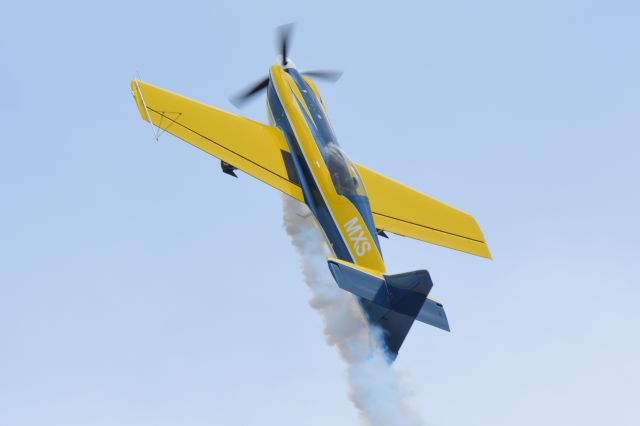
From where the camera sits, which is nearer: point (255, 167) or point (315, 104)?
point (255, 167)

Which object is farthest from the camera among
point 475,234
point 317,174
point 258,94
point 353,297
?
point 258,94

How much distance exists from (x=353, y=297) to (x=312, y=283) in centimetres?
157

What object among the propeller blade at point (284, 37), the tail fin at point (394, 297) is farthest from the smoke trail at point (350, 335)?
the propeller blade at point (284, 37)

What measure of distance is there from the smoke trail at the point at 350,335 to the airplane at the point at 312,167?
564 mm

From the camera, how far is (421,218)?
80.8 feet

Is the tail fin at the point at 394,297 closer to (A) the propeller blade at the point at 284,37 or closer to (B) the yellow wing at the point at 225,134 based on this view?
(B) the yellow wing at the point at 225,134

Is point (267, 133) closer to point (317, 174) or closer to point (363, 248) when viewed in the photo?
point (317, 174)

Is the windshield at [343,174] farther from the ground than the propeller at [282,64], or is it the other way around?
the propeller at [282,64]

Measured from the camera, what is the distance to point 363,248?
2097 centimetres

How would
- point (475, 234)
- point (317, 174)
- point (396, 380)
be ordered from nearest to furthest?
point (396, 380) < point (317, 174) < point (475, 234)

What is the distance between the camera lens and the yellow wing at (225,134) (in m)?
23.7

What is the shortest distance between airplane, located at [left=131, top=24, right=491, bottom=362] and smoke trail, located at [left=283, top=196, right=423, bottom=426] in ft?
1.85

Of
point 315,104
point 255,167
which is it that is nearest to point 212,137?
point 255,167

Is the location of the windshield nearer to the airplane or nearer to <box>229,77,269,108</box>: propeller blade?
the airplane
